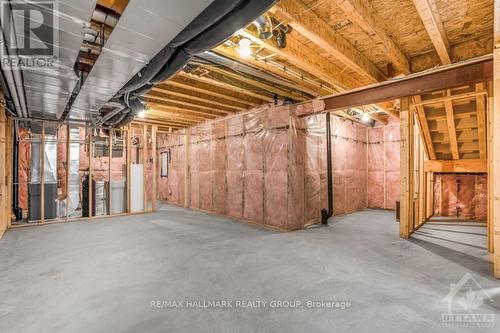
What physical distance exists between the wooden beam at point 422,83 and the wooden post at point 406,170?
0.83m

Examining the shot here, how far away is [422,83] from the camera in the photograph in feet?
9.98

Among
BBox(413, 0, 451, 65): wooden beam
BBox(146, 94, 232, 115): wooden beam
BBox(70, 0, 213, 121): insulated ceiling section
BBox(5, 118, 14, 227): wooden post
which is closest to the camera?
BBox(70, 0, 213, 121): insulated ceiling section

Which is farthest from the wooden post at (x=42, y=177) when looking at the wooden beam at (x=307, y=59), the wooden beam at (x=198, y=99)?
the wooden beam at (x=307, y=59)

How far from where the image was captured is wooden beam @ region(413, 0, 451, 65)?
198 cm

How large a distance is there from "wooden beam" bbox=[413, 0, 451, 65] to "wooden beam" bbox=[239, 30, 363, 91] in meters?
1.18

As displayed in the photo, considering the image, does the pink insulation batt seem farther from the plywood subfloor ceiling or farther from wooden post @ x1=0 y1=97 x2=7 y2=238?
wooden post @ x1=0 y1=97 x2=7 y2=238

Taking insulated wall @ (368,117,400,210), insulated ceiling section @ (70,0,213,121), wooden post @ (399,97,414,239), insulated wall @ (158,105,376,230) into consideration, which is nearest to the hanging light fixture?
insulated ceiling section @ (70,0,213,121)

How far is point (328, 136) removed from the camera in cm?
515

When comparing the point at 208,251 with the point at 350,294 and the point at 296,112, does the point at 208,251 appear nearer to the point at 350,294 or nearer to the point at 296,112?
the point at 350,294

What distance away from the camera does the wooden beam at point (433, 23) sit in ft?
6.48

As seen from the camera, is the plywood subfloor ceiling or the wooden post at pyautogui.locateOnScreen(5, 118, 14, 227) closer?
the plywood subfloor ceiling

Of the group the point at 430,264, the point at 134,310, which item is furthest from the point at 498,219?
the point at 134,310

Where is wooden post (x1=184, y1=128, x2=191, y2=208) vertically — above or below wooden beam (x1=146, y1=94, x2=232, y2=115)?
below

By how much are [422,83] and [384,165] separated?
4130 millimetres
